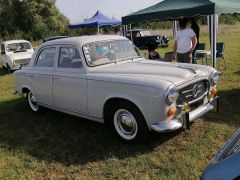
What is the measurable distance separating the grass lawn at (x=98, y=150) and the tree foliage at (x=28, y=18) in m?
36.9

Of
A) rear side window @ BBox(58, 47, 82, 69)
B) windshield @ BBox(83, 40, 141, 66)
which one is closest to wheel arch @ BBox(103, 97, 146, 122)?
windshield @ BBox(83, 40, 141, 66)

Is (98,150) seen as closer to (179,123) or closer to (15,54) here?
(179,123)

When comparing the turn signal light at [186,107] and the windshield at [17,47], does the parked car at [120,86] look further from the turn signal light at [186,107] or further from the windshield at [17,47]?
the windshield at [17,47]

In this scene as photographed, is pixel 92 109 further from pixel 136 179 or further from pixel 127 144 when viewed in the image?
pixel 136 179

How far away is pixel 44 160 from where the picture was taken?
5121mm

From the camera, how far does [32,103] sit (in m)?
7.62

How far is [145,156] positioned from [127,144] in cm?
52

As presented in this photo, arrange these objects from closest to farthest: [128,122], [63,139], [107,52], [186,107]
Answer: [186,107] < [128,122] < [63,139] < [107,52]

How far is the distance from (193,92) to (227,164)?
9.29 ft

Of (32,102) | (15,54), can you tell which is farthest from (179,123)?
(15,54)

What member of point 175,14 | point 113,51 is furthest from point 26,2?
point 113,51

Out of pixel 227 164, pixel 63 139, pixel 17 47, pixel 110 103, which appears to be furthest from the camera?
pixel 17 47

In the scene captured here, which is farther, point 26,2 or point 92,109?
point 26,2

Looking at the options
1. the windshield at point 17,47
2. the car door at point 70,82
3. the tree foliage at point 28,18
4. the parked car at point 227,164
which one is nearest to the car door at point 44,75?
the car door at point 70,82
